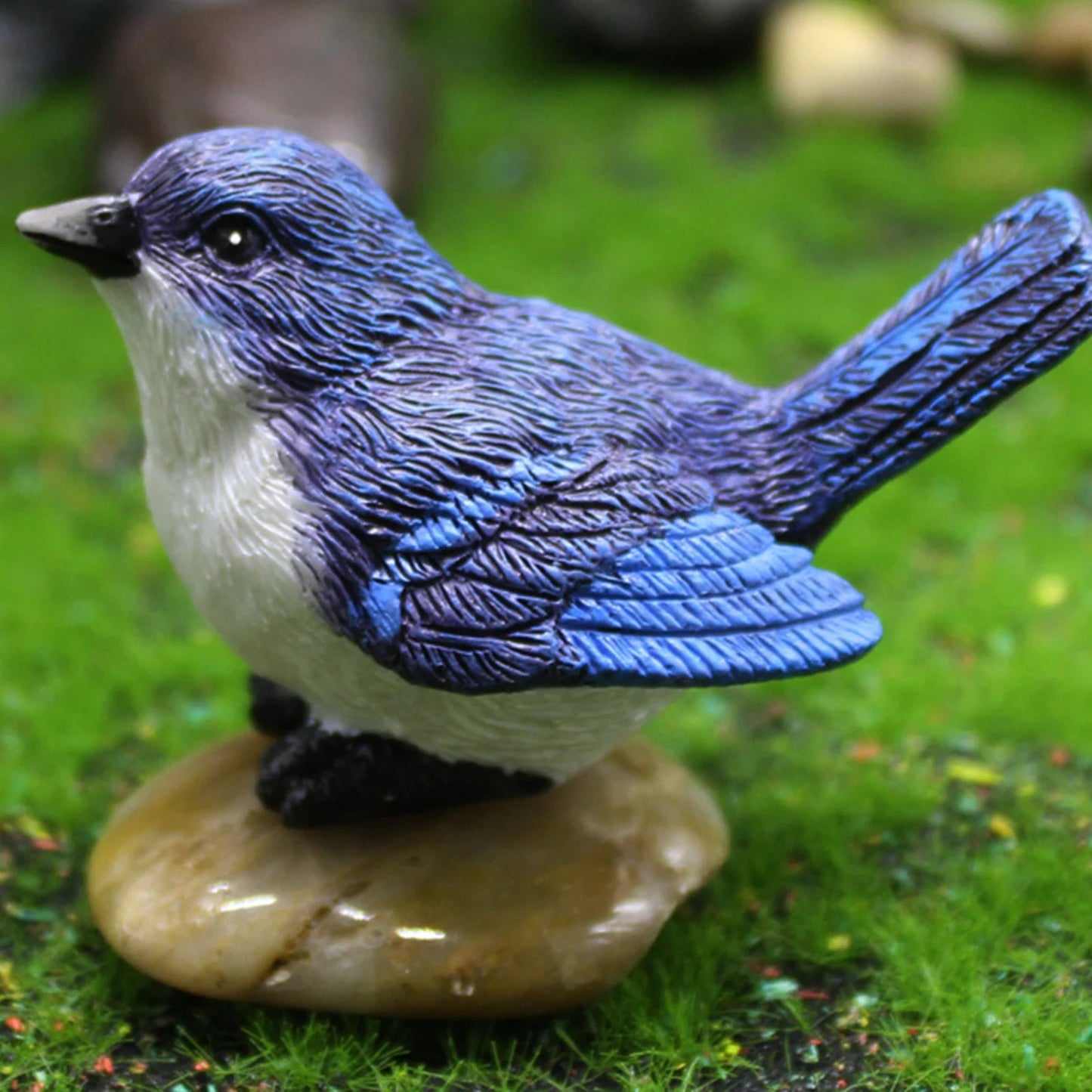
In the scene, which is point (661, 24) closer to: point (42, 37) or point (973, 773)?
point (42, 37)

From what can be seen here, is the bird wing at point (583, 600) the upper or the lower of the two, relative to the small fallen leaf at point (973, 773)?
upper

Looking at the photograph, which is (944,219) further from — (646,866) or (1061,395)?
(646,866)

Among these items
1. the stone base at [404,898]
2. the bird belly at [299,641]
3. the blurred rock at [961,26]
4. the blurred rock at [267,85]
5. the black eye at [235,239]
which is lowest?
the stone base at [404,898]

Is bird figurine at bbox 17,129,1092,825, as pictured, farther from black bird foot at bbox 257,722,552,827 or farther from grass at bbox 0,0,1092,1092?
grass at bbox 0,0,1092,1092

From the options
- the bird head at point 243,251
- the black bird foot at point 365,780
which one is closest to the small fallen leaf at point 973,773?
the black bird foot at point 365,780

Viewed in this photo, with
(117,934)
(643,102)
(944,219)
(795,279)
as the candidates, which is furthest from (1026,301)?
(643,102)

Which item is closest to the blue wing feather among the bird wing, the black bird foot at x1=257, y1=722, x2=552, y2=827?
the bird wing

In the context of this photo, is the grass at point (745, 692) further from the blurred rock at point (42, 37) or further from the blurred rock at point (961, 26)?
the blurred rock at point (961, 26)
